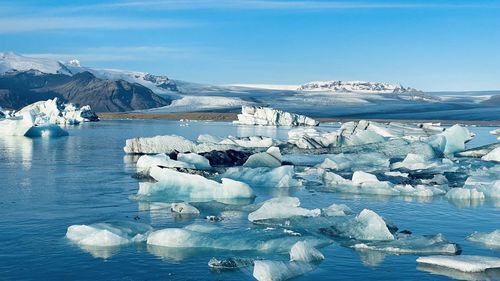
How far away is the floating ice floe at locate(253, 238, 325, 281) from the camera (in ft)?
22.4

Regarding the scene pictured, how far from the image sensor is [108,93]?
150125mm

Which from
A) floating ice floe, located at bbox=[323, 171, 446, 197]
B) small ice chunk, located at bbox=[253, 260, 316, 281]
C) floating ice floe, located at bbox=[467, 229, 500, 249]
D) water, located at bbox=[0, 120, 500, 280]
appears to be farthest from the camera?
floating ice floe, located at bbox=[323, 171, 446, 197]

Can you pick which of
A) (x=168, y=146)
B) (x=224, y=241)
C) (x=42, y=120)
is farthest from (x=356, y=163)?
(x=42, y=120)

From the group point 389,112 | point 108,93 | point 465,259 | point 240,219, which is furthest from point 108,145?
point 108,93

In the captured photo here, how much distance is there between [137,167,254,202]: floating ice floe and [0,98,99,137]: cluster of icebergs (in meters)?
24.0

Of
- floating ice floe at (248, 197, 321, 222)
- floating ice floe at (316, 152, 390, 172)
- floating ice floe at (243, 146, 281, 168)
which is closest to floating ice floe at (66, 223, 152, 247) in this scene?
floating ice floe at (248, 197, 321, 222)

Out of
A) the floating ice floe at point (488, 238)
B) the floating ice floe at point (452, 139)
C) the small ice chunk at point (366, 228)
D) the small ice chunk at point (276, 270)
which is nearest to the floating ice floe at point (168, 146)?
the floating ice floe at point (452, 139)

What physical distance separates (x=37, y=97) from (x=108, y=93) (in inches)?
647

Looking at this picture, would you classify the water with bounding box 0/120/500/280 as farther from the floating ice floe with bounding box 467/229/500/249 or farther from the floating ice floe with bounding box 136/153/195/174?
the floating ice floe with bounding box 136/153/195/174


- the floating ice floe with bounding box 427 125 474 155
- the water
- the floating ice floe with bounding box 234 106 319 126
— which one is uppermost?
the floating ice floe with bounding box 427 125 474 155

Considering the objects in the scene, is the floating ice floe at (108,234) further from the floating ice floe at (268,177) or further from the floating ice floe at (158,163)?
the floating ice floe at (158,163)

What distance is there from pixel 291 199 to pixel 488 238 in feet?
10.9

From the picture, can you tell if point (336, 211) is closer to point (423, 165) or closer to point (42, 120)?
point (423, 165)

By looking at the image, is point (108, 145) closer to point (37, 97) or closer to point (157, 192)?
point (157, 192)
